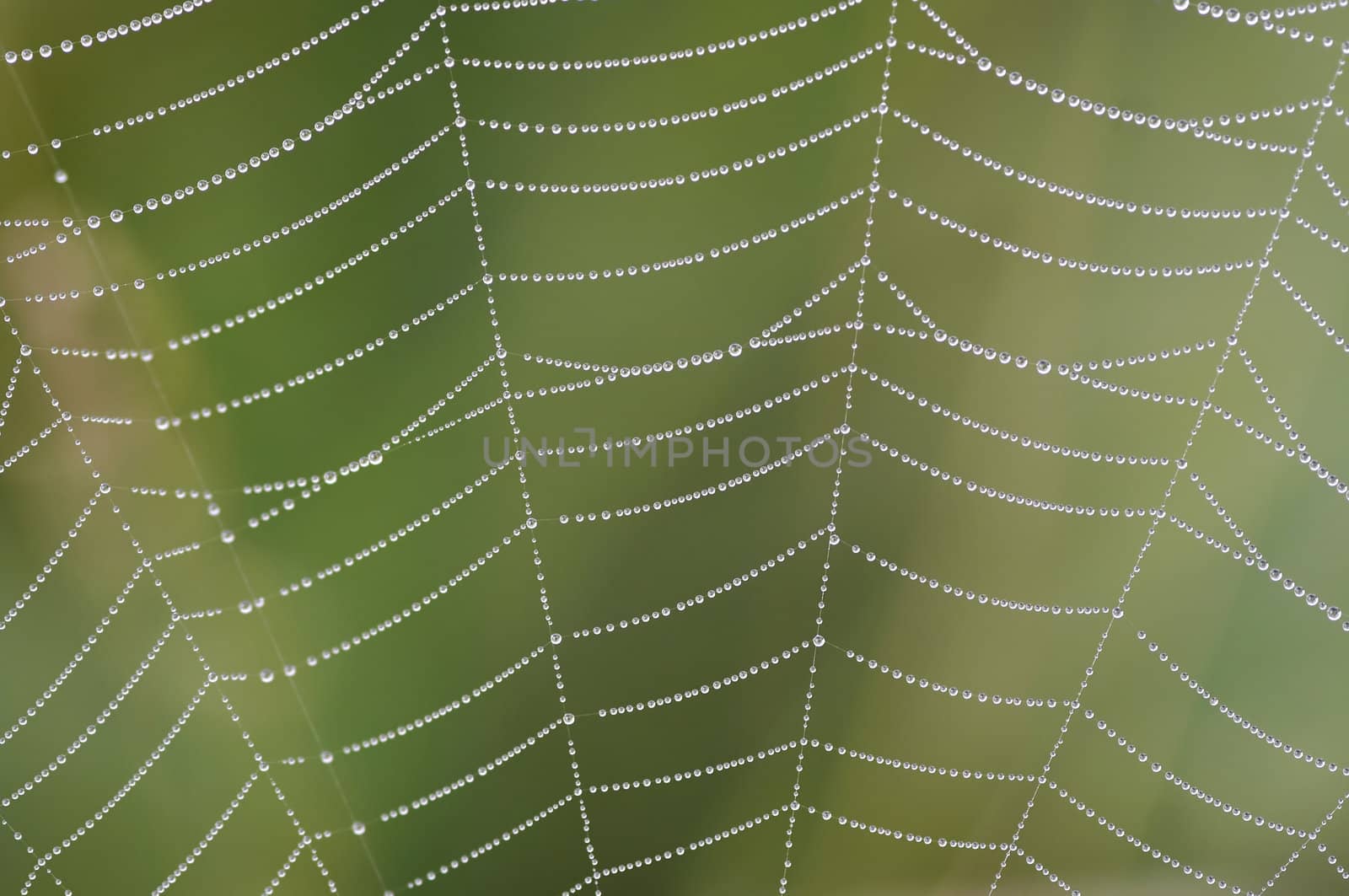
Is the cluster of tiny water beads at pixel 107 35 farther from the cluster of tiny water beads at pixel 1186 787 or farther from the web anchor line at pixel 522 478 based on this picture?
the cluster of tiny water beads at pixel 1186 787

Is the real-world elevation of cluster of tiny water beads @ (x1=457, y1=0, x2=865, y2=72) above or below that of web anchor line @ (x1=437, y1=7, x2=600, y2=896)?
above

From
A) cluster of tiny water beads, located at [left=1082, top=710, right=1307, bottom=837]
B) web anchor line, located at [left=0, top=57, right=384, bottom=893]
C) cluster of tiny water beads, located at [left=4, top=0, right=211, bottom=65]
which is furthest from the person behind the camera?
cluster of tiny water beads, located at [left=1082, top=710, right=1307, bottom=837]

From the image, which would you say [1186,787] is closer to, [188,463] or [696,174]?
[696,174]

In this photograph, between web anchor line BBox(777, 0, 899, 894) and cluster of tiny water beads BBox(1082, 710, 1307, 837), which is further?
cluster of tiny water beads BBox(1082, 710, 1307, 837)

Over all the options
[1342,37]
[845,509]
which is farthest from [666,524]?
[1342,37]

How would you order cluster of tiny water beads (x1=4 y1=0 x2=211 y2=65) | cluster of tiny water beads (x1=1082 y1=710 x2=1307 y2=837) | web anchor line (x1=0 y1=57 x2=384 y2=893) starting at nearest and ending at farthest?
cluster of tiny water beads (x1=4 y1=0 x2=211 y2=65), web anchor line (x1=0 y1=57 x2=384 y2=893), cluster of tiny water beads (x1=1082 y1=710 x2=1307 y2=837)

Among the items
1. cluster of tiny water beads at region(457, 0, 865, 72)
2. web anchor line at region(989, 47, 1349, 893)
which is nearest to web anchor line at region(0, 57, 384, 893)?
cluster of tiny water beads at region(457, 0, 865, 72)

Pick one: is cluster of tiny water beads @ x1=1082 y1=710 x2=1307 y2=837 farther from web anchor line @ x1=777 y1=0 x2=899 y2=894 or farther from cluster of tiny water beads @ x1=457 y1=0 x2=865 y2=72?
cluster of tiny water beads @ x1=457 y1=0 x2=865 y2=72

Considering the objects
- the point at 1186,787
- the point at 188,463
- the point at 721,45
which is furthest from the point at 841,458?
the point at 188,463
